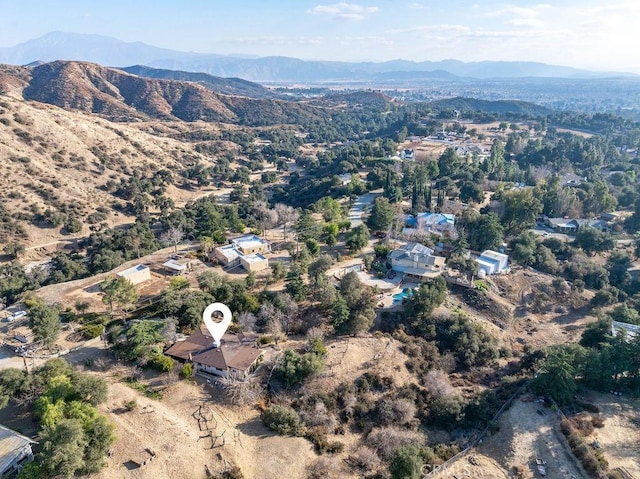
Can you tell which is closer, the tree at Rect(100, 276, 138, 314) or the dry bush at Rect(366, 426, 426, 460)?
the dry bush at Rect(366, 426, 426, 460)

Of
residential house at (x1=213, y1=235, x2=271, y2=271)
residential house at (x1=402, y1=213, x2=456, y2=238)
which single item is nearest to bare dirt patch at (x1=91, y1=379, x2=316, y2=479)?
residential house at (x1=213, y1=235, x2=271, y2=271)

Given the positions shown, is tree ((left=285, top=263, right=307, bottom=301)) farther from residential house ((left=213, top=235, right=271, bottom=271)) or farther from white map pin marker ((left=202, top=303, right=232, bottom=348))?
white map pin marker ((left=202, top=303, right=232, bottom=348))

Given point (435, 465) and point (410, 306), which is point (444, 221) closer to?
point (410, 306)

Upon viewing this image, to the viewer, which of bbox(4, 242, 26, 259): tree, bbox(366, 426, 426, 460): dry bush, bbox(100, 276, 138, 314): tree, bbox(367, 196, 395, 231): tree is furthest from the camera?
bbox(4, 242, 26, 259): tree

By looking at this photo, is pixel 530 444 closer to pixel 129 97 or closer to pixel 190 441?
pixel 190 441

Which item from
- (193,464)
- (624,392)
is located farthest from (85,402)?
(624,392)

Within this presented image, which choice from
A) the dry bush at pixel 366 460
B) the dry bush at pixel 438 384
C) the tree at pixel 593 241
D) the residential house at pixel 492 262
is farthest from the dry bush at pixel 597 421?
the tree at pixel 593 241

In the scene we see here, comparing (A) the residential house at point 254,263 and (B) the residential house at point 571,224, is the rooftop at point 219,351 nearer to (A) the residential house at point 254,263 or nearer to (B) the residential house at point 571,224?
(A) the residential house at point 254,263

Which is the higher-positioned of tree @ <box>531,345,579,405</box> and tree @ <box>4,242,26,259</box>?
tree @ <box>531,345,579,405</box>

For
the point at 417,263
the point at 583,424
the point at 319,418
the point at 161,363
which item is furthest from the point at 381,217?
the point at 161,363
